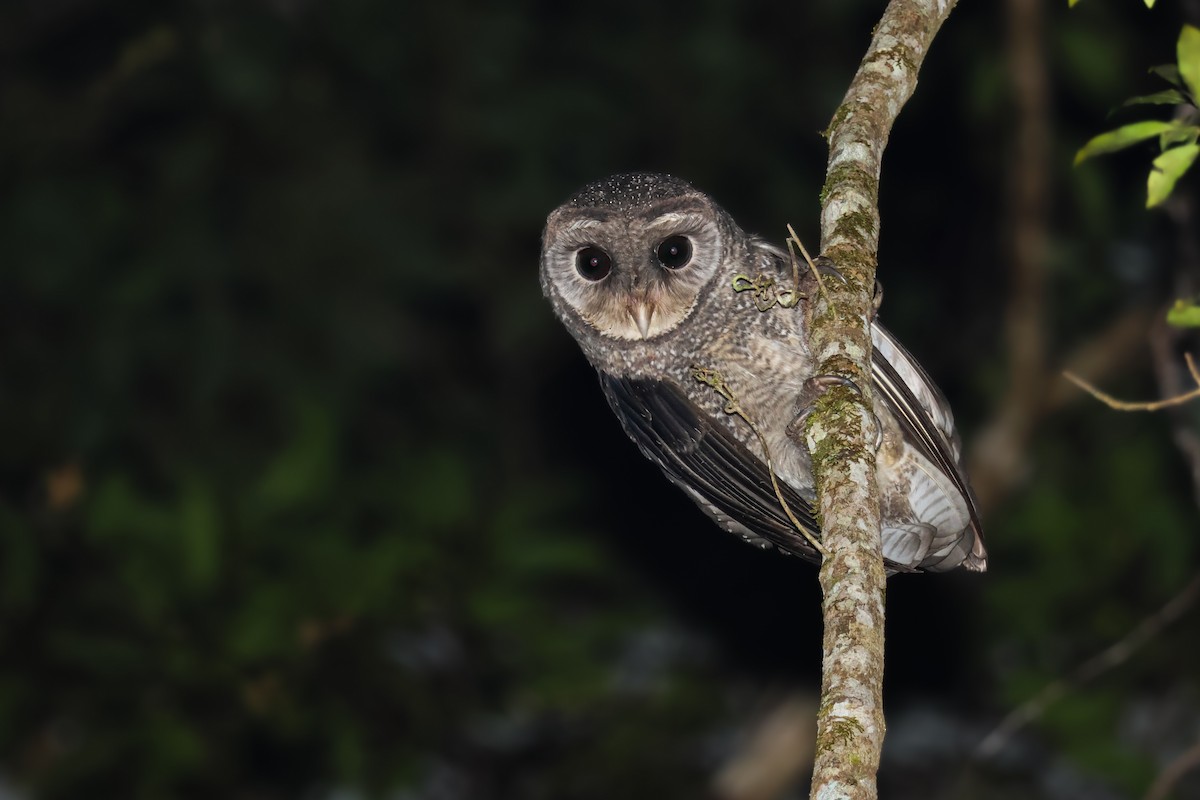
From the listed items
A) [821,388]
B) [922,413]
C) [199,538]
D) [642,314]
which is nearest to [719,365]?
[642,314]

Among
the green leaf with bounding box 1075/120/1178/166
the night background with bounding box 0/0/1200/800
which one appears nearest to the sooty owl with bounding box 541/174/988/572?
the green leaf with bounding box 1075/120/1178/166

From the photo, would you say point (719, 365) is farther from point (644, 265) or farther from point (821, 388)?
point (821, 388)

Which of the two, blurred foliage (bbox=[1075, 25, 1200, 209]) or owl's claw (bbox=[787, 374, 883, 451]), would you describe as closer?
blurred foliage (bbox=[1075, 25, 1200, 209])

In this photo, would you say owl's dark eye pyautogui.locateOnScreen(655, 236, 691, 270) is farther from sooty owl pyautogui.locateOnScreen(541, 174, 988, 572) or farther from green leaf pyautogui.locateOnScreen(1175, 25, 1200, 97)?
green leaf pyautogui.locateOnScreen(1175, 25, 1200, 97)

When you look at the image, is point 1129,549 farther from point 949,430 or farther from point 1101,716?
point 949,430

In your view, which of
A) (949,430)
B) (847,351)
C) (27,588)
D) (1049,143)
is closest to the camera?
(847,351)

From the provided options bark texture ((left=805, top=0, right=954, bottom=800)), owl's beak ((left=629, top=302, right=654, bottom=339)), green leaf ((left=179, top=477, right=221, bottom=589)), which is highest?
green leaf ((left=179, top=477, right=221, bottom=589))

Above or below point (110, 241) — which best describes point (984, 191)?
above

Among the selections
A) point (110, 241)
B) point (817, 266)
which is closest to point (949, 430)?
point (817, 266)
